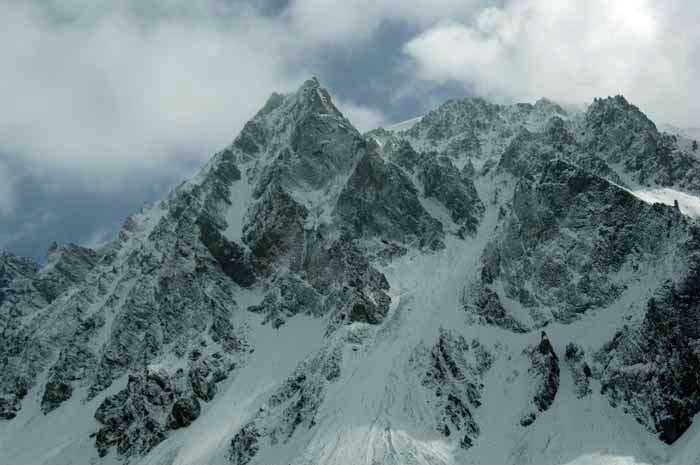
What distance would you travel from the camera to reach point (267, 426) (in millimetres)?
148625

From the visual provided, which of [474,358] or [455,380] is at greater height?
[474,358]

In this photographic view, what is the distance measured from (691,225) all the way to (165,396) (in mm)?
125682

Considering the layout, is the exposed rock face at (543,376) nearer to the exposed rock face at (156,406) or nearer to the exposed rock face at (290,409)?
the exposed rock face at (290,409)

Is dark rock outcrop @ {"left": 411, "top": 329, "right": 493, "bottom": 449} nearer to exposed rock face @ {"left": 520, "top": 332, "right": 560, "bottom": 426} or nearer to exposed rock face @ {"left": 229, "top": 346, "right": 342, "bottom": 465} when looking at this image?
exposed rock face @ {"left": 520, "top": 332, "right": 560, "bottom": 426}

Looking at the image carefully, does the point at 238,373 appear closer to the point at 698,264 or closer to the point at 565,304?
the point at 565,304

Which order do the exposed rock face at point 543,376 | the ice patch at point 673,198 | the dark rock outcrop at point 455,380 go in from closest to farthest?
the exposed rock face at point 543,376 < the dark rock outcrop at point 455,380 < the ice patch at point 673,198

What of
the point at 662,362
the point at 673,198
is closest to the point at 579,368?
the point at 662,362

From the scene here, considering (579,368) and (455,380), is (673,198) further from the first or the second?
(455,380)

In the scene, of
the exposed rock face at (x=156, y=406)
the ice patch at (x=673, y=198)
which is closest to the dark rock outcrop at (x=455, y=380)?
the ice patch at (x=673, y=198)

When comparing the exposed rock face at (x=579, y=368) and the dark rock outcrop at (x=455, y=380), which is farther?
the dark rock outcrop at (x=455, y=380)

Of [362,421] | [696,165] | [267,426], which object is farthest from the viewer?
[696,165]

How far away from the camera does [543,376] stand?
136 meters

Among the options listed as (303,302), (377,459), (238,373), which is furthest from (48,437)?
(377,459)

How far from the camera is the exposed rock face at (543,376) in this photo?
13200 centimetres
